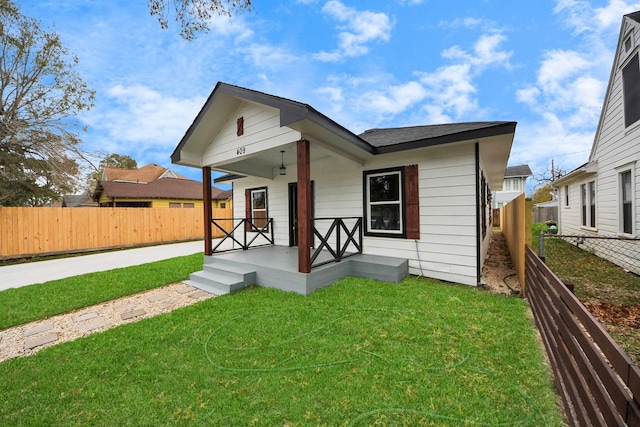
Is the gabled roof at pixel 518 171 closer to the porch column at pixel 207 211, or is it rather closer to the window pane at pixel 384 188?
the window pane at pixel 384 188

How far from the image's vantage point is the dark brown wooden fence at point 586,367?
103cm

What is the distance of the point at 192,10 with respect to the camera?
3355 millimetres

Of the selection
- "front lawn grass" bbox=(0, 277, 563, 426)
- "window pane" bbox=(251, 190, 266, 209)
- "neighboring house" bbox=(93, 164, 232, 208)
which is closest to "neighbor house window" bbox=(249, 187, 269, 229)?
"window pane" bbox=(251, 190, 266, 209)

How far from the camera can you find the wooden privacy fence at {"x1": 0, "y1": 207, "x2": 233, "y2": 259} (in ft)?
27.6

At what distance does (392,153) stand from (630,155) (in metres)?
5.28

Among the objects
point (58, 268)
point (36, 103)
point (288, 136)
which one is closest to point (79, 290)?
point (58, 268)

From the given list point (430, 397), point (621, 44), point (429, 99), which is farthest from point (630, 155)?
point (429, 99)

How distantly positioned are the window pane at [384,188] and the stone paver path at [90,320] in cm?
386

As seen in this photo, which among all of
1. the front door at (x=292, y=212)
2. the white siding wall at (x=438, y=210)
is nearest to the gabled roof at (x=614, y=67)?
the white siding wall at (x=438, y=210)

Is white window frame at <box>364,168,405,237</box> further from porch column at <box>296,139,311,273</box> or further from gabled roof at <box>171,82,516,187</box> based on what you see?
porch column at <box>296,139,311,273</box>

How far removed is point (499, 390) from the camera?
1.95 m

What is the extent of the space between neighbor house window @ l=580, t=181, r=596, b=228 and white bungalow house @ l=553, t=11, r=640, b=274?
25 mm

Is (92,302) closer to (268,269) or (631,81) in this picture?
(268,269)

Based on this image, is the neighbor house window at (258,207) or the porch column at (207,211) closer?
the porch column at (207,211)
